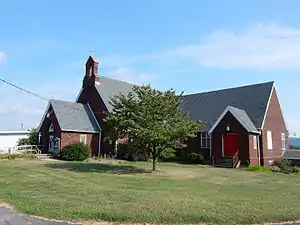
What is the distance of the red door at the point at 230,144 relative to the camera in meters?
35.3

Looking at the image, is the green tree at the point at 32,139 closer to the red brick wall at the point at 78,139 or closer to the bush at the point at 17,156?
the red brick wall at the point at 78,139

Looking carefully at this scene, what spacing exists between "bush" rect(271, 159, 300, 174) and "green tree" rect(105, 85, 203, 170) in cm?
1089

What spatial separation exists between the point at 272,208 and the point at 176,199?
353cm

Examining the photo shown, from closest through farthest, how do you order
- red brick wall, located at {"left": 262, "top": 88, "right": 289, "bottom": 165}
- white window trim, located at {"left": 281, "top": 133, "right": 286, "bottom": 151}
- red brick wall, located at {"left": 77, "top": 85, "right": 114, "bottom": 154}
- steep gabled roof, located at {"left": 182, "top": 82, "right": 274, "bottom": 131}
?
red brick wall, located at {"left": 262, "top": 88, "right": 289, "bottom": 165} < steep gabled roof, located at {"left": 182, "top": 82, "right": 274, "bottom": 131} < white window trim, located at {"left": 281, "top": 133, "right": 286, "bottom": 151} < red brick wall, located at {"left": 77, "top": 85, "right": 114, "bottom": 154}

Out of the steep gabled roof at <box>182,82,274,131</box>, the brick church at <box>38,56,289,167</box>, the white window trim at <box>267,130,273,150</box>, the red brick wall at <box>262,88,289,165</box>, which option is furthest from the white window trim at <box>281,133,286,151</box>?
the steep gabled roof at <box>182,82,274,131</box>

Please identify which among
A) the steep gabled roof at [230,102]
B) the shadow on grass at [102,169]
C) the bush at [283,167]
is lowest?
the bush at [283,167]

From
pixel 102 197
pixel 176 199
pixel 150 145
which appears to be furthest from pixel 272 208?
pixel 150 145

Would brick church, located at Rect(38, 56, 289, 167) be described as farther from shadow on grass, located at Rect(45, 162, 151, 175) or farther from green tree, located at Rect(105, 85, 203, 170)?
green tree, located at Rect(105, 85, 203, 170)

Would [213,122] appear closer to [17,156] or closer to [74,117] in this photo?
[74,117]

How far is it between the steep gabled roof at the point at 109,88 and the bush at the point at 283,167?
18951 mm

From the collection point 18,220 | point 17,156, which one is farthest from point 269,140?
point 18,220

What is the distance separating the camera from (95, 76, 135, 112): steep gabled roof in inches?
1668

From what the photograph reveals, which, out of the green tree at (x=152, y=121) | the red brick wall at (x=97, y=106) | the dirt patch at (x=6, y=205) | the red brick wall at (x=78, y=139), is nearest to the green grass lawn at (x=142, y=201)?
the dirt patch at (x=6, y=205)

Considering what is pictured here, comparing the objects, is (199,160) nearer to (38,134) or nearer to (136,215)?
(38,134)
